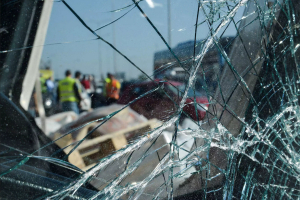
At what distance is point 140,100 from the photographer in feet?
2.94

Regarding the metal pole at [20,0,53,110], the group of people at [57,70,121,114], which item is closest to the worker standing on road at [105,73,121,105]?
the group of people at [57,70,121,114]

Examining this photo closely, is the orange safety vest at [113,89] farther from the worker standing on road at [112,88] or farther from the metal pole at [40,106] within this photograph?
the metal pole at [40,106]

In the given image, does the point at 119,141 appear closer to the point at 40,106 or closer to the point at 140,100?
the point at 140,100

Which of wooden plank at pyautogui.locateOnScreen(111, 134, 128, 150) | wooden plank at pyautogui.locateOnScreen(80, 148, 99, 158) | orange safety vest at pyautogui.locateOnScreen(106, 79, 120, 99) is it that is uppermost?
orange safety vest at pyautogui.locateOnScreen(106, 79, 120, 99)

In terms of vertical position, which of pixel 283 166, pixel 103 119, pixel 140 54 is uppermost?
pixel 140 54

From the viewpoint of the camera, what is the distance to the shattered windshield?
801 millimetres

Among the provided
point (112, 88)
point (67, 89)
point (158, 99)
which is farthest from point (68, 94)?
point (158, 99)

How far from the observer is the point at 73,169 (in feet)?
2.77

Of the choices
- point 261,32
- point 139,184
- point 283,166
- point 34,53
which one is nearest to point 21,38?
point 34,53

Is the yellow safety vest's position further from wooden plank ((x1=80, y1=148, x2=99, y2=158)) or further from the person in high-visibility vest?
wooden plank ((x1=80, y1=148, x2=99, y2=158))

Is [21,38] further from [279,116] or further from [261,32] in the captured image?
[279,116]

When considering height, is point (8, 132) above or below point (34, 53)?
below

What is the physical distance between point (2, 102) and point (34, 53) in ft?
0.61

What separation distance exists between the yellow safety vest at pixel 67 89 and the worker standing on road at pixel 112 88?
0.10 metres
